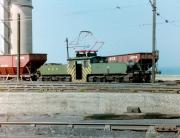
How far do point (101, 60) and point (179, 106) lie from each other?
19.2m

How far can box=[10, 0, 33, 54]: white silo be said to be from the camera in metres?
67.9

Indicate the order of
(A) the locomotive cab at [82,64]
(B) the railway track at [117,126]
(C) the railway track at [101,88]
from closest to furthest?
(B) the railway track at [117,126], (C) the railway track at [101,88], (A) the locomotive cab at [82,64]

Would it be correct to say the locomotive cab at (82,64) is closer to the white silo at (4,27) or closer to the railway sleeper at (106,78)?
the railway sleeper at (106,78)

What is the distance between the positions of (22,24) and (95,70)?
28.8m

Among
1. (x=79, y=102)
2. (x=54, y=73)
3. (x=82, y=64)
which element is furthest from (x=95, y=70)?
(x=79, y=102)

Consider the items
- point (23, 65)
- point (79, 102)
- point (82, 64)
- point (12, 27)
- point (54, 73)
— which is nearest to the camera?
point (79, 102)

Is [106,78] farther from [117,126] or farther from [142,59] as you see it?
[117,126]

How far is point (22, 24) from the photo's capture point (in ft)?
229

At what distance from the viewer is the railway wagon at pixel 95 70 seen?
139 feet

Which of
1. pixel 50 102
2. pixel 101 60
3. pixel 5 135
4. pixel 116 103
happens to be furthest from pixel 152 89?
pixel 101 60

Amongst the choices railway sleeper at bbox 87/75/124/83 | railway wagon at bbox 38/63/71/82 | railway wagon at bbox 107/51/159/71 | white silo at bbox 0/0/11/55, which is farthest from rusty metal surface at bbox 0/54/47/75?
white silo at bbox 0/0/11/55

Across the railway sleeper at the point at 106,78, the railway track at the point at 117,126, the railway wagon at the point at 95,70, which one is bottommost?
the railway track at the point at 117,126

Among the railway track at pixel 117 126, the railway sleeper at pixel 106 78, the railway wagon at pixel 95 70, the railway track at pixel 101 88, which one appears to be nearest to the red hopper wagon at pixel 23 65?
the railway wagon at pixel 95 70

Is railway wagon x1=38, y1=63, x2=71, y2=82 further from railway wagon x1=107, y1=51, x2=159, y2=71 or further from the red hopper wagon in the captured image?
railway wagon x1=107, y1=51, x2=159, y2=71
